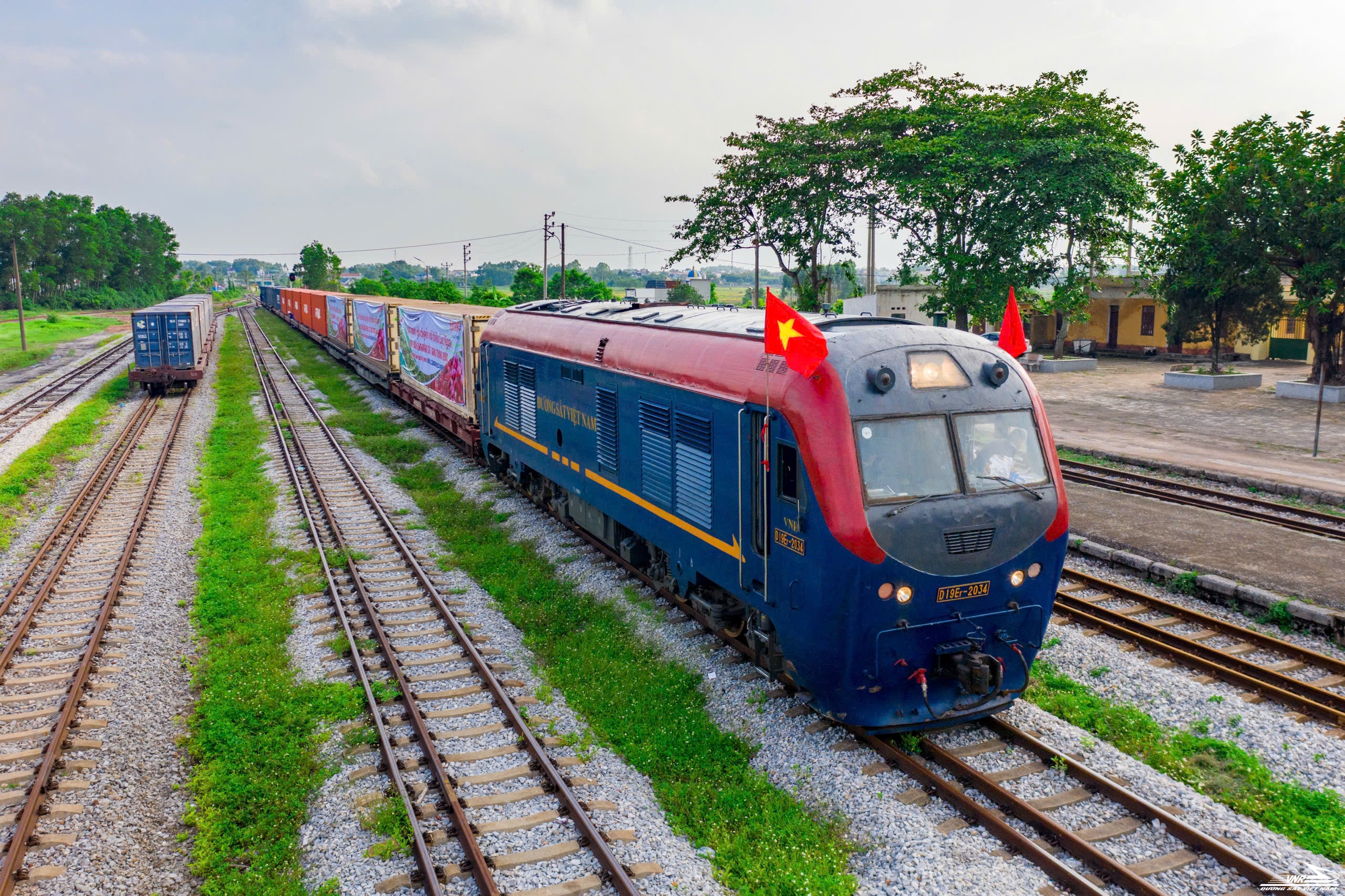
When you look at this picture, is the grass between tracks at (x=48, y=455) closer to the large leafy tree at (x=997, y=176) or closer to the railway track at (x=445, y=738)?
the railway track at (x=445, y=738)

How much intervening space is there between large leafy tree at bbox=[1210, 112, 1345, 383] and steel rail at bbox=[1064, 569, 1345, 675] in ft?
69.4

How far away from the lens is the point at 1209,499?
691 inches

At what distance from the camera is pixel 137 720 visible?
9688mm

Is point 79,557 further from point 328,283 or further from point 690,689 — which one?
point 328,283

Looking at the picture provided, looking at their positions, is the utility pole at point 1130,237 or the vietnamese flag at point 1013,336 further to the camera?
the utility pole at point 1130,237

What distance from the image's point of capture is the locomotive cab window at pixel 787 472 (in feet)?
26.4

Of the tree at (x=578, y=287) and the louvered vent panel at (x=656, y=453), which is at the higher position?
the tree at (x=578, y=287)

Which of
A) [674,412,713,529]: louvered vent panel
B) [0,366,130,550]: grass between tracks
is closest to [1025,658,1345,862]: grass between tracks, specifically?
[674,412,713,529]: louvered vent panel

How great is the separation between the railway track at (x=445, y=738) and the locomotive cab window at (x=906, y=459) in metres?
3.66

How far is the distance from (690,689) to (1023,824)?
3.76m

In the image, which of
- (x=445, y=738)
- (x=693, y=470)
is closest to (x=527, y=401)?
(x=693, y=470)

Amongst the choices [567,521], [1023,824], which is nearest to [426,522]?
[567,521]

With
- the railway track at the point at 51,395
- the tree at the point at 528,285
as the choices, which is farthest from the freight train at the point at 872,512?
the tree at the point at 528,285

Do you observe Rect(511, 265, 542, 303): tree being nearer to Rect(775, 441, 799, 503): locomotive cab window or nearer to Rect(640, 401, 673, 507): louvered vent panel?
Rect(640, 401, 673, 507): louvered vent panel
